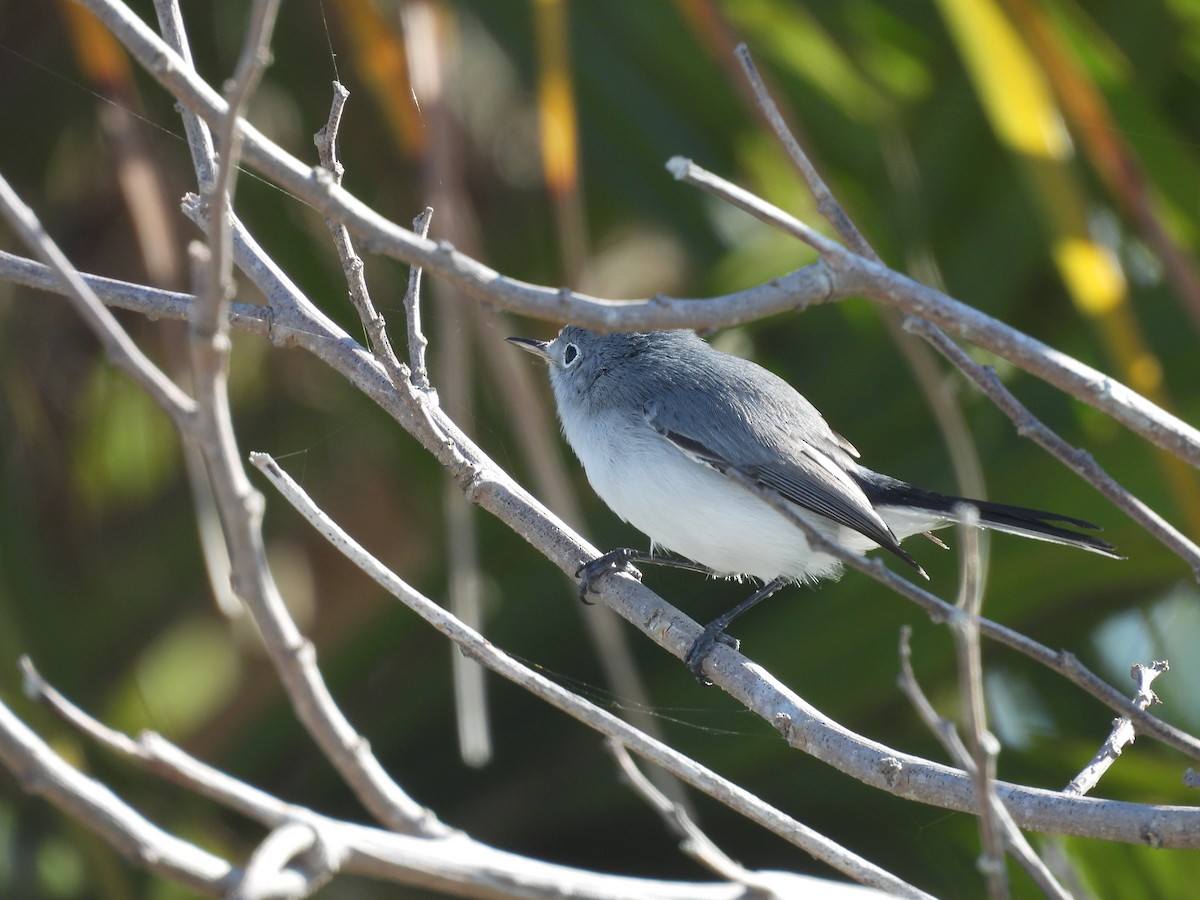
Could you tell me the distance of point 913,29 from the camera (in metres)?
3.12

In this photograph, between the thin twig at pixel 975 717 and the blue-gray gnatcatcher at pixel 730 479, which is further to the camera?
the blue-gray gnatcatcher at pixel 730 479

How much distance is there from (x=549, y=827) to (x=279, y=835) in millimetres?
2371

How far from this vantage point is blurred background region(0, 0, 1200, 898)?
2670mm

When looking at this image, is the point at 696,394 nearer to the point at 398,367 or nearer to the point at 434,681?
the point at 398,367

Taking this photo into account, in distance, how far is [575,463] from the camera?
3.12 m

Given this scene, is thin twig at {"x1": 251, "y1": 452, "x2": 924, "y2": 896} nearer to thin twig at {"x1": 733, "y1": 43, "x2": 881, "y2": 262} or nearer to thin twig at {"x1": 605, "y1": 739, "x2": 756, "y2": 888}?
thin twig at {"x1": 605, "y1": 739, "x2": 756, "y2": 888}

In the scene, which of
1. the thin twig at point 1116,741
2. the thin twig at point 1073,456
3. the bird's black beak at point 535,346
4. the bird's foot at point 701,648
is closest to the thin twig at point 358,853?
the thin twig at point 1073,456

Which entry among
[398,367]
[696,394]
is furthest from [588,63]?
[398,367]

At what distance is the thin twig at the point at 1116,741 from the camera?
147cm

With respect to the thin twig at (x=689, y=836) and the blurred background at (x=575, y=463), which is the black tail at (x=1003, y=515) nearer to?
the blurred background at (x=575, y=463)

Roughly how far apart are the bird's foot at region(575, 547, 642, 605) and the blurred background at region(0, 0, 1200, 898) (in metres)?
0.41

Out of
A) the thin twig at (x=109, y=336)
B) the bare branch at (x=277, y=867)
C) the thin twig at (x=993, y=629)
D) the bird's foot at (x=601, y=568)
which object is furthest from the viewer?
the bird's foot at (x=601, y=568)

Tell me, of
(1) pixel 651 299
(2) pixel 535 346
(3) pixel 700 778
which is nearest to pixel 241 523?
(1) pixel 651 299

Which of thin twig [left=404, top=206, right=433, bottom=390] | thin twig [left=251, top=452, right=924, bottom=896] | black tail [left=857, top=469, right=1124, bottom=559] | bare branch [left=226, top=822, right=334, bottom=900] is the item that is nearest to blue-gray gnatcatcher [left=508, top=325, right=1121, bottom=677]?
black tail [left=857, top=469, right=1124, bottom=559]
